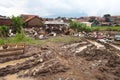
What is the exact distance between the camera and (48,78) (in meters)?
13.7

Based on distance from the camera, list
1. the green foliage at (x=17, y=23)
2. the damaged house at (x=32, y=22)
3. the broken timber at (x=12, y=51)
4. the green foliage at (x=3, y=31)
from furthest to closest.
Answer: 1. the damaged house at (x=32, y=22)
2. the green foliage at (x=17, y=23)
3. the green foliage at (x=3, y=31)
4. the broken timber at (x=12, y=51)

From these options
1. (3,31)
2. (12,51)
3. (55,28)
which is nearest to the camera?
(12,51)

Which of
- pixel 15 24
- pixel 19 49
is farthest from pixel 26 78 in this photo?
pixel 15 24

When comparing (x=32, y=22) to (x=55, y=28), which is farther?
(x=32, y=22)

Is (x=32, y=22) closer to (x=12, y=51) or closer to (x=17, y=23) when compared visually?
(x=17, y=23)

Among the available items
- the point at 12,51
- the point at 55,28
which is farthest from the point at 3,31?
the point at 55,28

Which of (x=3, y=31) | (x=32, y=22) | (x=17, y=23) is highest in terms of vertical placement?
(x=17, y=23)

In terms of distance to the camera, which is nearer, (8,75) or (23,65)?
(8,75)

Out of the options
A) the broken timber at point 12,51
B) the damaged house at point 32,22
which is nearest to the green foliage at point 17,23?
the damaged house at point 32,22

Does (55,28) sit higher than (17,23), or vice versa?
(17,23)

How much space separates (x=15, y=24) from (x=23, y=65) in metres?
26.8

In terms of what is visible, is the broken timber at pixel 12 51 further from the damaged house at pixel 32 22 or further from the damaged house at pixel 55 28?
the damaged house at pixel 32 22

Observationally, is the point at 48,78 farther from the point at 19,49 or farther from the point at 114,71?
the point at 19,49

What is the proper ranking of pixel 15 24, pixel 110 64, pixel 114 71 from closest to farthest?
pixel 114 71 < pixel 110 64 < pixel 15 24
